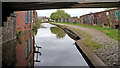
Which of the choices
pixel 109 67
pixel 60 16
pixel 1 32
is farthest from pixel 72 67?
pixel 60 16

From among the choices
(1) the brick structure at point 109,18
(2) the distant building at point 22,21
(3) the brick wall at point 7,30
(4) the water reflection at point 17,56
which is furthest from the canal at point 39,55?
(1) the brick structure at point 109,18

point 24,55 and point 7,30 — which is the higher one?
point 7,30

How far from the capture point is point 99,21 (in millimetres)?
17703

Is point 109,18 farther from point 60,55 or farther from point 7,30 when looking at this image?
point 7,30

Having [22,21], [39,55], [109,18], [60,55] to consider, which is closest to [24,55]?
[39,55]

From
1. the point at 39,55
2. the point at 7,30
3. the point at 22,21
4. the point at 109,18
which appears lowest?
the point at 39,55

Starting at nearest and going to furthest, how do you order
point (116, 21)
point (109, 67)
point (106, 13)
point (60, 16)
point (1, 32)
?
point (109, 67)
point (1, 32)
point (116, 21)
point (106, 13)
point (60, 16)

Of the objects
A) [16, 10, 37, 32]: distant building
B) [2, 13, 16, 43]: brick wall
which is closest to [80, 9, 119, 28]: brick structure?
[16, 10, 37, 32]: distant building

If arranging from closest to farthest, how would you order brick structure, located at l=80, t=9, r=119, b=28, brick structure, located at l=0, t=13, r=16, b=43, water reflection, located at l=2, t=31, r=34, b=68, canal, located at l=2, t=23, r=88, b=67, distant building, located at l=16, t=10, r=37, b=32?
water reflection, located at l=2, t=31, r=34, b=68, canal, located at l=2, t=23, r=88, b=67, brick structure, located at l=0, t=13, r=16, b=43, distant building, located at l=16, t=10, r=37, b=32, brick structure, located at l=80, t=9, r=119, b=28

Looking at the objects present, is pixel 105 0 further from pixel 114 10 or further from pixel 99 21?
pixel 99 21

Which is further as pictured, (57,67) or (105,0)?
(57,67)

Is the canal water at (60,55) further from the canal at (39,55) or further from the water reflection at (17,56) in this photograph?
the water reflection at (17,56)

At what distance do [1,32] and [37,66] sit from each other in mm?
3632

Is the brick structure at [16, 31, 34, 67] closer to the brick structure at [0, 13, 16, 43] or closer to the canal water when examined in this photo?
the canal water
